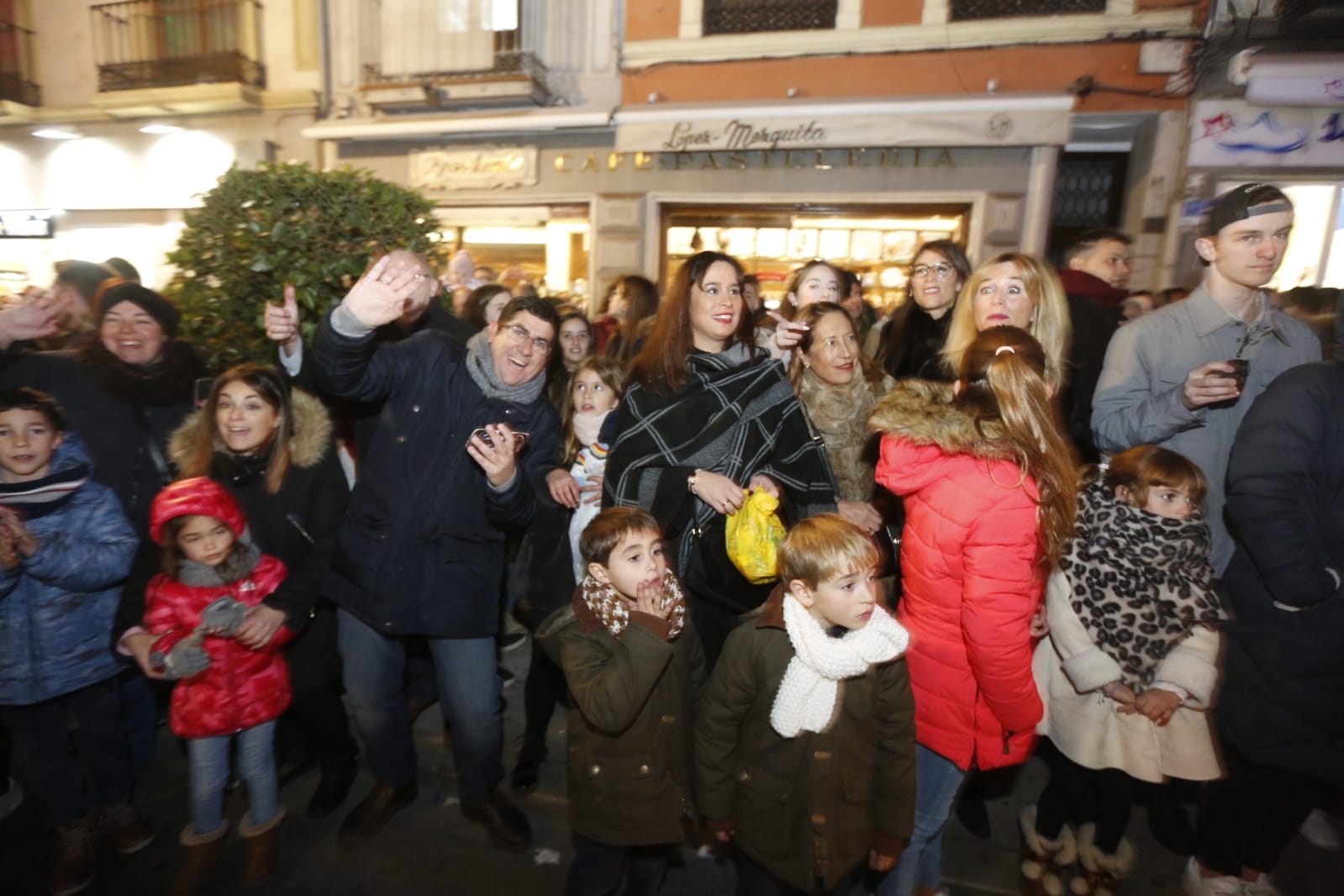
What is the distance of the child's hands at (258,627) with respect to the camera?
8.20 feet

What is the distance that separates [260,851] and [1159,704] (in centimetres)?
336

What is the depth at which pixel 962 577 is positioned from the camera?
2.09 m

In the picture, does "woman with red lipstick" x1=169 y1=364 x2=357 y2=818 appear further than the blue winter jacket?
Yes

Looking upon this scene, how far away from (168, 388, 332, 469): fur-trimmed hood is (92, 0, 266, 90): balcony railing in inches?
446

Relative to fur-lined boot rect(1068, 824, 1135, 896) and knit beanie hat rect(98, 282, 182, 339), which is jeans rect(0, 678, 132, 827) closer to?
knit beanie hat rect(98, 282, 182, 339)

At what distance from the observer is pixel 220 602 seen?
8.09 ft

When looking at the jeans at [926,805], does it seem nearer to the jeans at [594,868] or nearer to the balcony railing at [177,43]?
the jeans at [594,868]

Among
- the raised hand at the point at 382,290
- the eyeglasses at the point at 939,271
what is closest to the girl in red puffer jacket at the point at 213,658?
the raised hand at the point at 382,290

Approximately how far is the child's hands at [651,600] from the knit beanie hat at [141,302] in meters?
2.54

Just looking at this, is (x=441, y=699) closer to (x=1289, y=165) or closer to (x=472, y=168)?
(x=472, y=168)

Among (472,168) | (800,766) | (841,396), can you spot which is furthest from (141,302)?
(472,168)

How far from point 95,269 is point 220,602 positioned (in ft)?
9.10

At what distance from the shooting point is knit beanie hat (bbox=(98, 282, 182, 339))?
293 cm

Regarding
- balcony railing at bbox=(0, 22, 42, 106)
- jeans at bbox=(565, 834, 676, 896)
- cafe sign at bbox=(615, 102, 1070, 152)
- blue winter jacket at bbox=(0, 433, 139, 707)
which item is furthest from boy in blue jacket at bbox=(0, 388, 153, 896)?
balcony railing at bbox=(0, 22, 42, 106)
